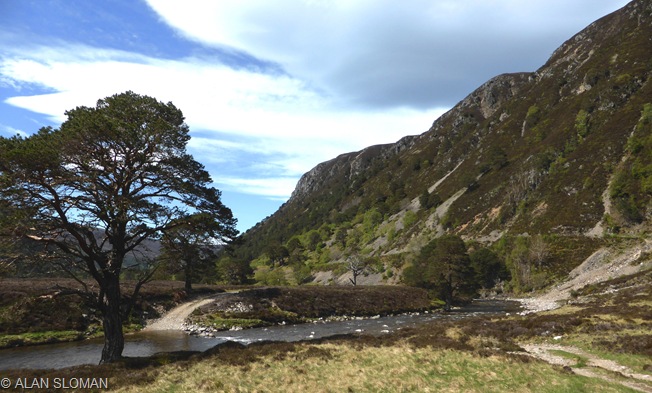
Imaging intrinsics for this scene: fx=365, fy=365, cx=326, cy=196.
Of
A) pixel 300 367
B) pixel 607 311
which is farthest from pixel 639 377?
pixel 607 311

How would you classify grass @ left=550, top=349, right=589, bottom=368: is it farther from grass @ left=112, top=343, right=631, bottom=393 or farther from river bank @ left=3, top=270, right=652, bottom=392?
grass @ left=112, top=343, right=631, bottom=393

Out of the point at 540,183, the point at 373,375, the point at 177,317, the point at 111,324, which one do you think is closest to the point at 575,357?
the point at 373,375

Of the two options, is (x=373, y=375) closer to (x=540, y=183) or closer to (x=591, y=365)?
(x=591, y=365)

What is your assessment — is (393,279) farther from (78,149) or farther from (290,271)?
(78,149)

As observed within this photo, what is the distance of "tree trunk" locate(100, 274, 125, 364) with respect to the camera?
1906cm

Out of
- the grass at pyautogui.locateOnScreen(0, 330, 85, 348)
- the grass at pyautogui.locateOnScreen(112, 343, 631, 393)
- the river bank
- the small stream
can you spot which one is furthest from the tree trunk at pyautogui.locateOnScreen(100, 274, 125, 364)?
the grass at pyautogui.locateOnScreen(0, 330, 85, 348)

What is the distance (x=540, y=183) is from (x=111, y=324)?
4120 inches

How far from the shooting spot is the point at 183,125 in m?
21.5

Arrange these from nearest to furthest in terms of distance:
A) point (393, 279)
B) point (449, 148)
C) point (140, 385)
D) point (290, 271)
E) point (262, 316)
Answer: point (140, 385), point (262, 316), point (393, 279), point (290, 271), point (449, 148)

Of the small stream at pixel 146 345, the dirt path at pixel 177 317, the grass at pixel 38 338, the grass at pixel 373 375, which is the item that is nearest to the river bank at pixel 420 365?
the grass at pixel 373 375

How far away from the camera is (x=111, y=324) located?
754 inches

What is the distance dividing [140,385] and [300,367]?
6795mm

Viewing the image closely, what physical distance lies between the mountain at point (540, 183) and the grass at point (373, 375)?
208 feet

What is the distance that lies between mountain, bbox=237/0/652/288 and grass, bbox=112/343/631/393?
6327cm
